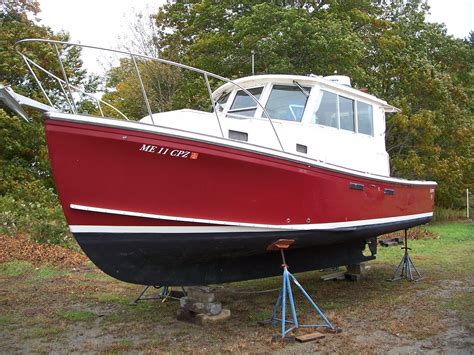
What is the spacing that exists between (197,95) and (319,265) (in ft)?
37.2

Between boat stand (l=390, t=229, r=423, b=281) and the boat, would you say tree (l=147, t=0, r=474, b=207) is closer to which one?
boat stand (l=390, t=229, r=423, b=281)

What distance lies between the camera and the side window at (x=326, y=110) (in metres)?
6.70

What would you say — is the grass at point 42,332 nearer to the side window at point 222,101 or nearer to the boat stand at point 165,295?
the boat stand at point 165,295

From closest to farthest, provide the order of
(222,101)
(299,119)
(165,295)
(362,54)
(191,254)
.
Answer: (191,254), (299,119), (165,295), (222,101), (362,54)

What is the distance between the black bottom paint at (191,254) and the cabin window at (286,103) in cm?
164

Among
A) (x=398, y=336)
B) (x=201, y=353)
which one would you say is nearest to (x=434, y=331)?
(x=398, y=336)

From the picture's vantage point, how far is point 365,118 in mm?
7602

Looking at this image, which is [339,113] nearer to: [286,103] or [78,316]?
[286,103]

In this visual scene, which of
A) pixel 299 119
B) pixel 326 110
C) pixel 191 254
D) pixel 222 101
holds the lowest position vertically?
pixel 191 254

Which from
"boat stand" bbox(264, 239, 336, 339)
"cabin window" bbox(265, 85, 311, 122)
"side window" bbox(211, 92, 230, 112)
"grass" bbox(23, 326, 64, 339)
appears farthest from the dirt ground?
"side window" bbox(211, 92, 230, 112)

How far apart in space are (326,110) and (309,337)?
3116mm

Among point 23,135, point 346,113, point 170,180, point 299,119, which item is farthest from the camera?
point 23,135

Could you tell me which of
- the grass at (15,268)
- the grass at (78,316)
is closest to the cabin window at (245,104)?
the grass at (78,316)

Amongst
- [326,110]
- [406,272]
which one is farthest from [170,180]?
[406,272]
